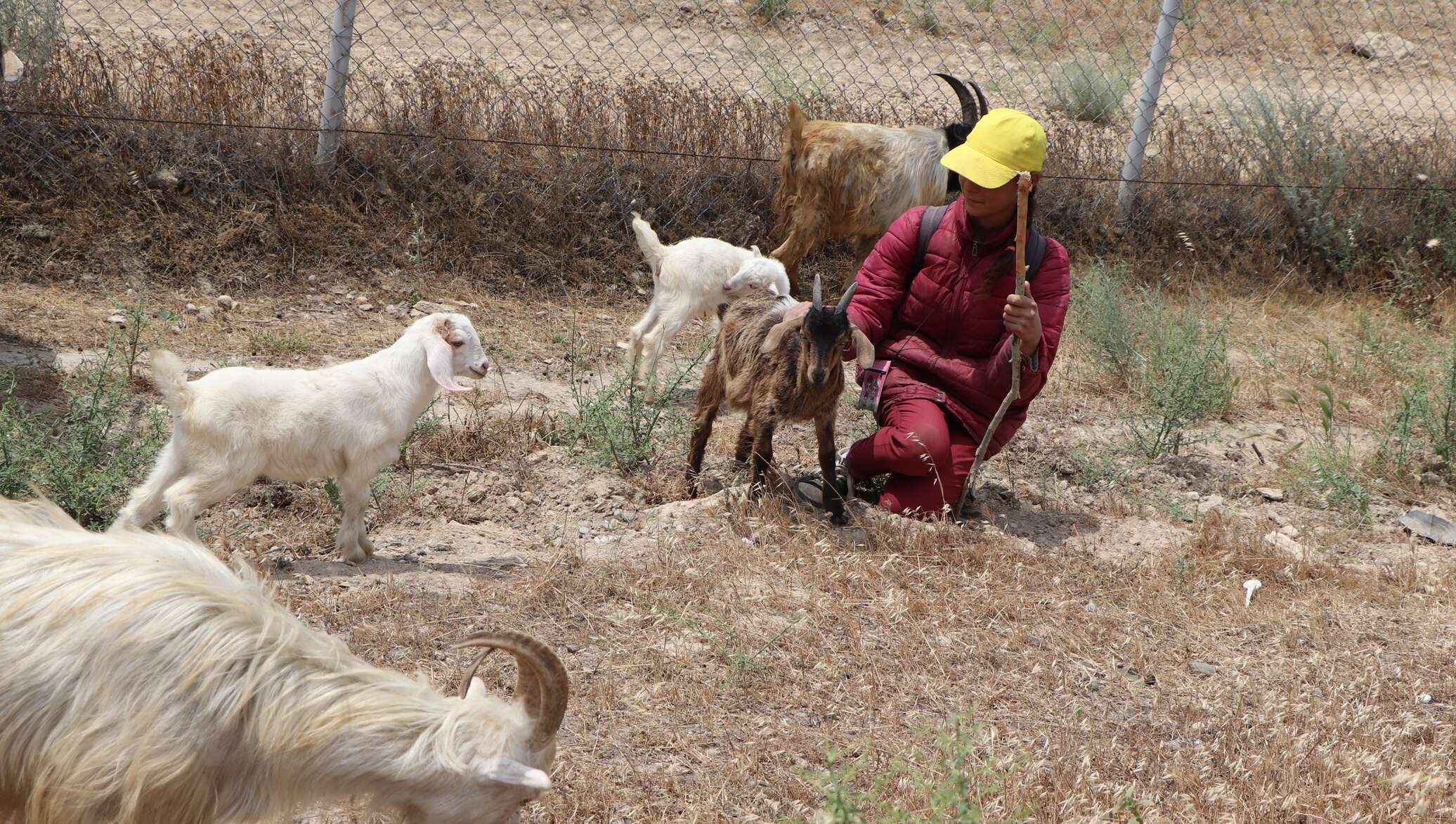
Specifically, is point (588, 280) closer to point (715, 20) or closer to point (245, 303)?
point (245, 303)

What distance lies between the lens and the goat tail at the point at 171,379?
13.1ft

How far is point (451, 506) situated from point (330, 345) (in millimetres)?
2073

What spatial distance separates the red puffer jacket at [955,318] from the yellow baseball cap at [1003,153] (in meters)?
0.38

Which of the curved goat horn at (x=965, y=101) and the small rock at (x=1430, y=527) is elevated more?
the curved goat horn at (x=965, y=101)

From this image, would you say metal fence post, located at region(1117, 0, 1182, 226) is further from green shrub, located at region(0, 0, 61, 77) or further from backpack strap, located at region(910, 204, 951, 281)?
green shrub, located at region(0, 0, 61, 77)

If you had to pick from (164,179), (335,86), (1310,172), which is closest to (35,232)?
(164,179)

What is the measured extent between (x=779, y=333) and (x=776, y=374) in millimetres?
187

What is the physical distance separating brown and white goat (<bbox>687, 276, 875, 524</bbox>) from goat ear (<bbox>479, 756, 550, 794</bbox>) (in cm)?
249

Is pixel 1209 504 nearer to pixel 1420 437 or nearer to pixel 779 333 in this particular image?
pixel 1420 437

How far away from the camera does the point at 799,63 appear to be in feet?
30.6

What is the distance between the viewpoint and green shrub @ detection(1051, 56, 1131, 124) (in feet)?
32.0

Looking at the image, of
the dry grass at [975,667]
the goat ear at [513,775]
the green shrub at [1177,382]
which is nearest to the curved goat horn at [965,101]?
the green shrub at [1177,382]

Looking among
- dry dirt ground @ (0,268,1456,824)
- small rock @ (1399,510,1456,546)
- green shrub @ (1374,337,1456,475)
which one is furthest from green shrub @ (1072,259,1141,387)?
small rock @ (1399,510,1456,546)

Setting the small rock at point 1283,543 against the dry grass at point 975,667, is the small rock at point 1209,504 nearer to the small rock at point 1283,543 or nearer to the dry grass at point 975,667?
the small rock at point 1283,543
